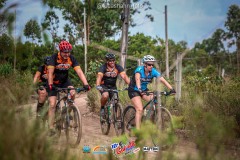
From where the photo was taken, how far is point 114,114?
28.5 feet

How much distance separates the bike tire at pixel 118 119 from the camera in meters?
8.41

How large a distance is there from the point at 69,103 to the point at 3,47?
4.94 m

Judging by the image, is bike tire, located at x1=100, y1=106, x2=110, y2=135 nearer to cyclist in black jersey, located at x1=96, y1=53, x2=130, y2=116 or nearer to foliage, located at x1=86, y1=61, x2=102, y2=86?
cyclist in black jersey, located at x1=96, y1=53, x2=130, y2=116

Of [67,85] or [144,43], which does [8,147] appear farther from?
[144,43]

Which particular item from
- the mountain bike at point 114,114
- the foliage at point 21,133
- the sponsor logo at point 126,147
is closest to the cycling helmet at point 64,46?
the mountain bike at point 114,114

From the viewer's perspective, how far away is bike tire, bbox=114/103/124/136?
841 centimetres

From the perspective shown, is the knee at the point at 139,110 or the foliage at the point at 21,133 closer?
the foliage at the point at 21,133

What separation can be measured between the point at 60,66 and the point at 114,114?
214 centimetres

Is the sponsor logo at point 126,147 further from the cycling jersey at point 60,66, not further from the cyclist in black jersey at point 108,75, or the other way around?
the cyclist in black jersey at point 108,75

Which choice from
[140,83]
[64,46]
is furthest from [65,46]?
[140,83]

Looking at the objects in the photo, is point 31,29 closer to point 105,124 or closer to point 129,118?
point 129,118

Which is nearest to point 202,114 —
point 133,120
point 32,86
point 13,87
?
point 32,86

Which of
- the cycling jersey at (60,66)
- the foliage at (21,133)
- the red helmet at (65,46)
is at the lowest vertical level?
the foliage at (21,133)

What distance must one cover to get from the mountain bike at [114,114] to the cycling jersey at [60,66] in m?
1.48
